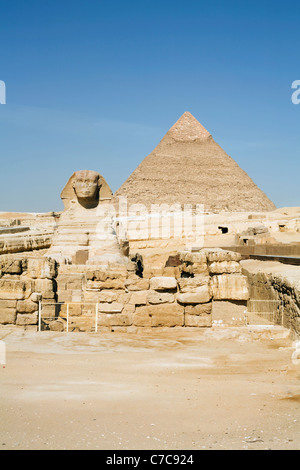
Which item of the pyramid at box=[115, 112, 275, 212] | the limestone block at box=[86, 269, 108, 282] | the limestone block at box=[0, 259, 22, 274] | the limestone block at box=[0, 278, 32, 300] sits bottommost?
the limestone block at box=[0, 278, 32, 300]

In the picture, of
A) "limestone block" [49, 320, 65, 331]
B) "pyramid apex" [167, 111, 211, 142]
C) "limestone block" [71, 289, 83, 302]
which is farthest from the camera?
"pyramid apex" [167, 111, 211, 142]

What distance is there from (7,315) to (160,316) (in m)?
1.56

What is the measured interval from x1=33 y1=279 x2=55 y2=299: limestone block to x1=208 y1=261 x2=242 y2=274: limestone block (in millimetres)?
1771

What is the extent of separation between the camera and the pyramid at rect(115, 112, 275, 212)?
121 meters

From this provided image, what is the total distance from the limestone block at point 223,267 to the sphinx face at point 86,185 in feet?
20.5

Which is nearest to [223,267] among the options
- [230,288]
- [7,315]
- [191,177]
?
[230,288]

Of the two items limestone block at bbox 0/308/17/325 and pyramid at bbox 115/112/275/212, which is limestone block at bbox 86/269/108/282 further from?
pyramid at bbox 115/112/275/212

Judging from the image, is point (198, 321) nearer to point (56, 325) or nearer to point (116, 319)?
point (116, 319)

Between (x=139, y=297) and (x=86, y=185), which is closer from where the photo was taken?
(x=139, y=297)

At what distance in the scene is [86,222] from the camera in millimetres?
11305

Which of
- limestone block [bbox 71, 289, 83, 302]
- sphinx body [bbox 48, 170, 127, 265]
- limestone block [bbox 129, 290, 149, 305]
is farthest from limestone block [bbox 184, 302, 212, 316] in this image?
sphinx body [bbox 48, 170, 127, 265]

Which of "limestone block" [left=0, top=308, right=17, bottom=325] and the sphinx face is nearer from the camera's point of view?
"limestone block" [left=0, top=308, right=17, bottom=325]

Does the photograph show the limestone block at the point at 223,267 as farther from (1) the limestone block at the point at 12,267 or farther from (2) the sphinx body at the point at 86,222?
(2) the sphinx body at the point at 86,222

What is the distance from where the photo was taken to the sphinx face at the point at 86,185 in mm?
11375
